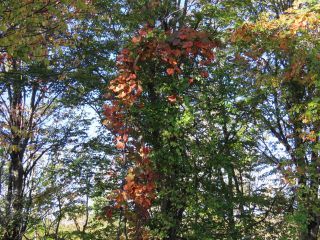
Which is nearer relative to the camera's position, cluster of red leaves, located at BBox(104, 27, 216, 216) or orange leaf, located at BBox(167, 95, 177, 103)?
cluster of red leaves, located at BBox(104, 27, 216, 216)

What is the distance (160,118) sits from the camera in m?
5.63

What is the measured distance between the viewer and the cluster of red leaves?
463 centimetres

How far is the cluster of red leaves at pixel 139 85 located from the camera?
4629mm

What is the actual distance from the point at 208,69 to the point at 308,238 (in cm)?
→ 507

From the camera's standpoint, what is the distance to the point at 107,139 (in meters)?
7.98

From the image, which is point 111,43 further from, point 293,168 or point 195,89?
point 293,168

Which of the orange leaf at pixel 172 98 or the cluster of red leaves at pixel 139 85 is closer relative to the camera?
the cluster of red leaves at pixel 139 85

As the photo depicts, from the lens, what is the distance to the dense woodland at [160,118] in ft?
16.2

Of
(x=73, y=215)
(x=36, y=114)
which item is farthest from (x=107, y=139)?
(x=36, y=114)

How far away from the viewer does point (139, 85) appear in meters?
4.95

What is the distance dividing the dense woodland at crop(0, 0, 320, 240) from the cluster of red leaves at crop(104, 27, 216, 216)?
2 cm

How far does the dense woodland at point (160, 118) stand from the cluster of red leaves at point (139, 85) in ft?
0.06

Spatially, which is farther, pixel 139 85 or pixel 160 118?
pixel 160 118

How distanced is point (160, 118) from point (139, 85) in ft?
2.81
